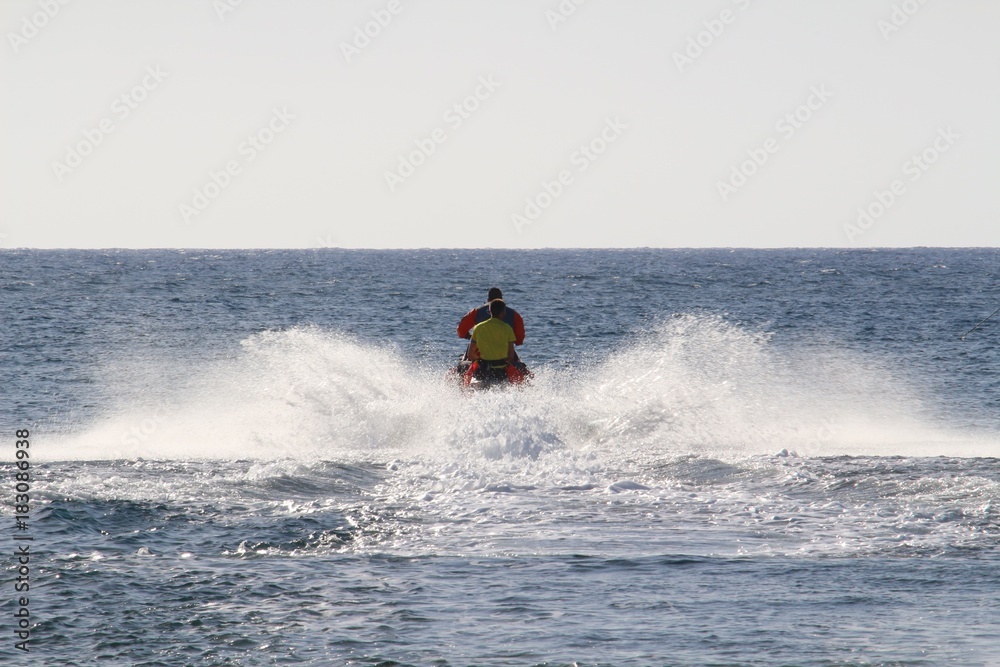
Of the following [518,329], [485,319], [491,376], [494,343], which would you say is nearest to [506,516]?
[491,376]

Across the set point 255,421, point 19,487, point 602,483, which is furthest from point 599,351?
point 19,487

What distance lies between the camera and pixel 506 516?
11.0 meters

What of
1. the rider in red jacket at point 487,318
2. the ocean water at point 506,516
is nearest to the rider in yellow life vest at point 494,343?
the rider in red jacket at point 487,318

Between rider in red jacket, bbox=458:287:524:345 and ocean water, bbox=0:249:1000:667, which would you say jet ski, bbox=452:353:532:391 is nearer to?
ocean water, bbox=0:249:1000:667

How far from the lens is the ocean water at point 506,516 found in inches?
296

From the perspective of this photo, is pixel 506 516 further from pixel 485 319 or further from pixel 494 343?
pixel 485 319

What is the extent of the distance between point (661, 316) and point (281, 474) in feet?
123

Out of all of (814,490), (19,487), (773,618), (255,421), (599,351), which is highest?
(599,351)

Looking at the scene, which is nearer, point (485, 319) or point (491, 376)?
point (491, 376)

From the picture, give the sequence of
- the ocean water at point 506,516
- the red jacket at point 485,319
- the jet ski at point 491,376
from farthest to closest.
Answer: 1. the red jacket at point 485,319
2. the jet ski at point 491,376
3. the ocean water at point 506,516

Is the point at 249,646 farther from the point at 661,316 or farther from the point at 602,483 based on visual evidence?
the point at 661,316

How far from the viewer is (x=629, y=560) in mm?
9266

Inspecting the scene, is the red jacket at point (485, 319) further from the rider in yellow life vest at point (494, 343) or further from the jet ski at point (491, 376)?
the jet ski at point (491, 376)

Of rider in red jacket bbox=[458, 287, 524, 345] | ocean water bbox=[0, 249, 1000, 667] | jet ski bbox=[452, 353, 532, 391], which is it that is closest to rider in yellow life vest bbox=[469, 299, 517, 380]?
jet ski bbox=[452, 353, 532, 391]
